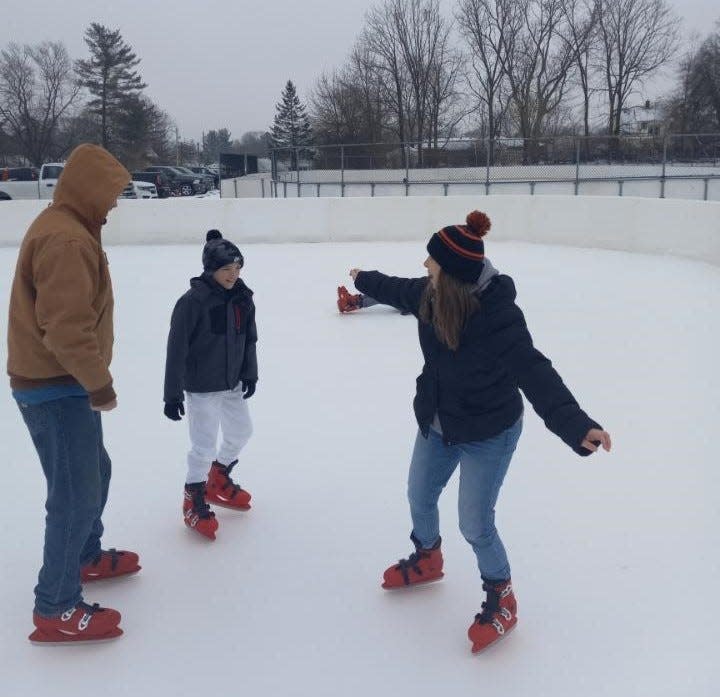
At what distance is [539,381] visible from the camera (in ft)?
7.22

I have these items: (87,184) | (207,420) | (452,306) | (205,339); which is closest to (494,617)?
(452,306)

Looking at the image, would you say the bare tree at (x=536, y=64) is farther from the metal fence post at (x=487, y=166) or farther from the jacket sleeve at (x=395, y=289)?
the jacket sleeve at (x=395, y=289)

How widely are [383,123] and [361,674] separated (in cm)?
3824

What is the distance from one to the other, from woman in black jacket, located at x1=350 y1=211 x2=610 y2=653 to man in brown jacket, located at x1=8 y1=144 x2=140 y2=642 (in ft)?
3.19

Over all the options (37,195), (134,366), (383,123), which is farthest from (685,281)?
(383,123)

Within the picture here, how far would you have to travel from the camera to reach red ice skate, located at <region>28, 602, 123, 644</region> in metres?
2.38

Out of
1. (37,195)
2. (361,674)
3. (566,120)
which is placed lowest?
(361,674)

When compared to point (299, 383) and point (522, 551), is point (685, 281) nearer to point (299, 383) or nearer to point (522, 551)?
point (299, 383)

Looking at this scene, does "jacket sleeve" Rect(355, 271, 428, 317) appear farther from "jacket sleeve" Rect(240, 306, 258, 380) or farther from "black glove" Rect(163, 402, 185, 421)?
"black glove" Rect(163, 402, 185, 421)

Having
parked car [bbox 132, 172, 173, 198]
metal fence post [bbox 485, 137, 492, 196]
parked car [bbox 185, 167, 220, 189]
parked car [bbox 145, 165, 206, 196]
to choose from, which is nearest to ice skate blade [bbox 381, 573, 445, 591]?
metal fence post [bbox 485, 137, 492, 196]

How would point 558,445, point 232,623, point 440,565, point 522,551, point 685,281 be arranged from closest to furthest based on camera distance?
point 232,623 < point 440,565 < point 522,551 < point 558,445 < point 685,281

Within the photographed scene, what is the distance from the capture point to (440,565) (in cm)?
273

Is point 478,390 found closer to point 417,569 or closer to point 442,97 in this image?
point 417,569

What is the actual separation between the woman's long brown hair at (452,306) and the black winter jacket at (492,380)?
0.11 ft
